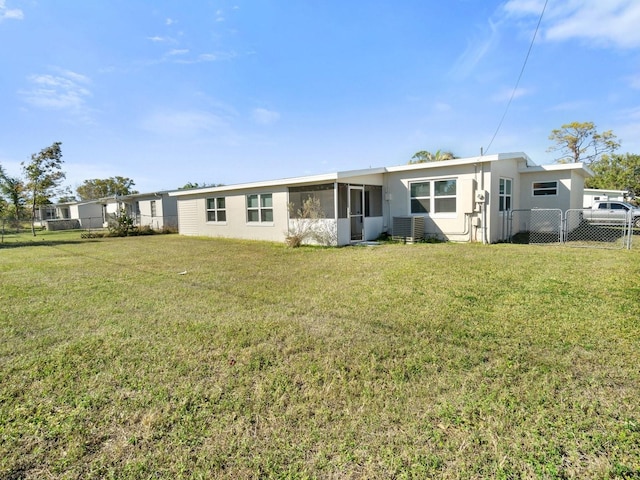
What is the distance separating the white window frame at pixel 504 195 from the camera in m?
12.6

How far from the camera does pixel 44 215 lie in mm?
40312

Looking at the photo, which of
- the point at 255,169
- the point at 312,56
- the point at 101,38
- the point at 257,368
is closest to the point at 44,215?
the point at 255,169

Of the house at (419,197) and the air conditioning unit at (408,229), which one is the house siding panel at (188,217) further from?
the air conditioning unit at (408,229)

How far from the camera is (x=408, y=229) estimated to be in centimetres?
1241

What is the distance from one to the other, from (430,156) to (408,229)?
47.2ft

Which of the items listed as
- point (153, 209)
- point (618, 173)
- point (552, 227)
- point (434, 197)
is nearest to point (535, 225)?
point (552, 227)

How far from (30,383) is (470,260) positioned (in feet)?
26.9

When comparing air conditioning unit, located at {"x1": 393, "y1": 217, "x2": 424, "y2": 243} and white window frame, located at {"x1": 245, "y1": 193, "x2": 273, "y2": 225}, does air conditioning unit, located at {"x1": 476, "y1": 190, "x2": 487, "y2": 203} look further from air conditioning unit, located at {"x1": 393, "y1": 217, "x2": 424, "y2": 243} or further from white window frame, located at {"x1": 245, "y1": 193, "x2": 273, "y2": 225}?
white window frame, located at {"x1": 245, "y1": 193, "x2": 273, "y2": 225}

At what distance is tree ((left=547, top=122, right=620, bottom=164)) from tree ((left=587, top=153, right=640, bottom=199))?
1529 mm

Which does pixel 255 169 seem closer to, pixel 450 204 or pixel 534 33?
pixel 450 204

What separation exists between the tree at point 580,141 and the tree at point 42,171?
1797 inches

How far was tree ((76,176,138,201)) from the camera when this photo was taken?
2197 inches

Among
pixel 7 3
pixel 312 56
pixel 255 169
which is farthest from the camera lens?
pixel 255 169

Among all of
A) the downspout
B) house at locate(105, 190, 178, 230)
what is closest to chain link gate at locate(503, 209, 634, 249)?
the downspout
